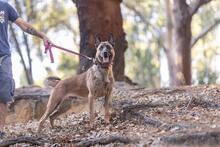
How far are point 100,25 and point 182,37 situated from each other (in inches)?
242

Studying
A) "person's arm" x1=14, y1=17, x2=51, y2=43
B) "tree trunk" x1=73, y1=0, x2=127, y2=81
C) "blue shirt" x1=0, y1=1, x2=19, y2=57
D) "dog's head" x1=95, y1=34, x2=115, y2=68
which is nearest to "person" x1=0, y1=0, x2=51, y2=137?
"blue shirt" x1=0, y1=1, x2=19, y2=57

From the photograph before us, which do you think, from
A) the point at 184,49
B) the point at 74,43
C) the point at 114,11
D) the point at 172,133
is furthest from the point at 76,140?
the point at 74,43

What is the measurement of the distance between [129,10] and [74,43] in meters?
5.43

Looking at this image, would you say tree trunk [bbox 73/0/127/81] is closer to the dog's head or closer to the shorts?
the dog's head

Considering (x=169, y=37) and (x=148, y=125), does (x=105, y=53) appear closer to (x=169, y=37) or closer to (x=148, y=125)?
(x=148, y=125)

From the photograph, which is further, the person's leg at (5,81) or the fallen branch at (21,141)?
the person's leg at (5,81)

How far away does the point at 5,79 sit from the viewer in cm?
782

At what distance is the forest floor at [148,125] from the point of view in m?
6.64

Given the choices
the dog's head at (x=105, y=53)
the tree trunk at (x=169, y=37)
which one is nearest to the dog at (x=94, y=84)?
the dog's head at (x=105, y=53)

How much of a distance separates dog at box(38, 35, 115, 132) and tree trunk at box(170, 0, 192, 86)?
858 centimetres

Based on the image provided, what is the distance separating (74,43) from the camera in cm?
3419

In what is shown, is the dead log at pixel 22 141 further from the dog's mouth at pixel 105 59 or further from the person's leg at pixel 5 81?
the dog's mouth at pixel 105 59

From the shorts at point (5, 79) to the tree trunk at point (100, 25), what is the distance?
578 cm

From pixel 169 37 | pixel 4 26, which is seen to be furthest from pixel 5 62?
pixel 169 37
